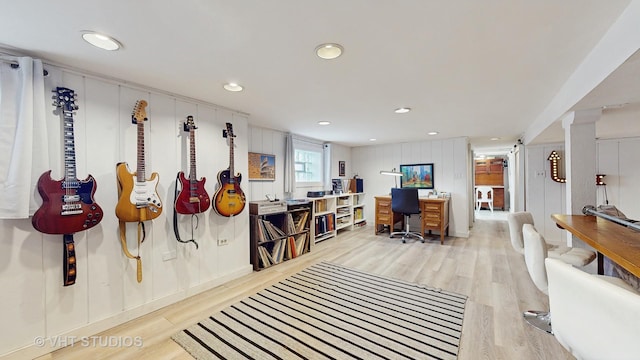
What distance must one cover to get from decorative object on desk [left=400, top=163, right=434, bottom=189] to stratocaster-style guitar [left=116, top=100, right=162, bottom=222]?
4.79m

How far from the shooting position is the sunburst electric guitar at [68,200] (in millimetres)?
1605

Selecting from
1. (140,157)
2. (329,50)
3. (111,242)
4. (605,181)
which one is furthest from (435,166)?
(111,242)

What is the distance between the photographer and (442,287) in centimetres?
263

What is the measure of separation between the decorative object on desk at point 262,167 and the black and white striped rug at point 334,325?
171 cm

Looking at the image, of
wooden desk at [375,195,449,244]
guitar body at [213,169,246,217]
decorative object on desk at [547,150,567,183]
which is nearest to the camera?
guitar body at [213,169,246,217]

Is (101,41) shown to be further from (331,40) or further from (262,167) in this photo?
(262,167)

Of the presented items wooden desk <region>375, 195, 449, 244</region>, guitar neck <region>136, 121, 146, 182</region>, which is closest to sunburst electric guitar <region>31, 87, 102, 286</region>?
guitar neck <region>136, 121, 146, 182</region>

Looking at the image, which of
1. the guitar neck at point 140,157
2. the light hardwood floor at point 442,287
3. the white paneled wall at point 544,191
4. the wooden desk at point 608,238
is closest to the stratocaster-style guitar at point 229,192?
the guitar neck at point 140,157

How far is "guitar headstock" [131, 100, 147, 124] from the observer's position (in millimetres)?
2055

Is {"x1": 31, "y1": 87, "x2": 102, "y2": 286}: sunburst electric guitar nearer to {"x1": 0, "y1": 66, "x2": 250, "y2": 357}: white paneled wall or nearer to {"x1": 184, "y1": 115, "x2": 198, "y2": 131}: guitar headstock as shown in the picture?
{"x1": 0, "y1": 66, "x2": 250, "y2": 357}: white paneled wall

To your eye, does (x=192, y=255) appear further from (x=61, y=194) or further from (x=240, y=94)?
(x=240, y=94)

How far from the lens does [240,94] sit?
7.71ft

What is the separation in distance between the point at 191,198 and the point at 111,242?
686 mm

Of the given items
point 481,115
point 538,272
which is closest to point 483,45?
point 538,272
